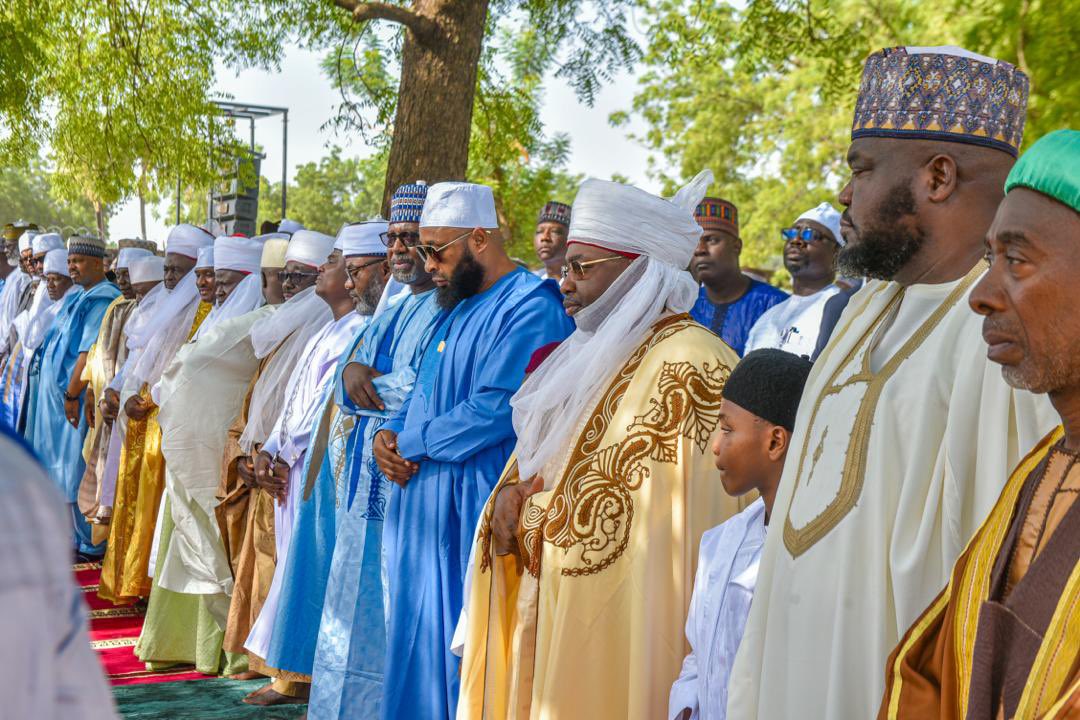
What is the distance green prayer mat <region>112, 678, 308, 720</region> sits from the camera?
18.9 feet

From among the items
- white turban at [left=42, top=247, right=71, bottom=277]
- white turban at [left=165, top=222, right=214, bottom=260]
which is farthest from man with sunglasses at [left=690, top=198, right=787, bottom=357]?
white turban at [left=42, top=247, right=71, bottom=277]

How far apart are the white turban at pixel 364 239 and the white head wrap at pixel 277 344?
1.73 ft

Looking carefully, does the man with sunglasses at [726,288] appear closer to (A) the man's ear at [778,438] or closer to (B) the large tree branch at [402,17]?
(B) the large tree branch at [402,17]

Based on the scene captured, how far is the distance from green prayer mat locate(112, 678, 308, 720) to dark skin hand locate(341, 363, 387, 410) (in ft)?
5.40

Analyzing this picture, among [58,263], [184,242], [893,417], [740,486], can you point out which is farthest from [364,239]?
[58,263]

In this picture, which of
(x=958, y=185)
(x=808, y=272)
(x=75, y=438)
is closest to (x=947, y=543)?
(x=958, y=185)

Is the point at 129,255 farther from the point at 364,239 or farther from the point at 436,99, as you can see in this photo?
the point at 364,239

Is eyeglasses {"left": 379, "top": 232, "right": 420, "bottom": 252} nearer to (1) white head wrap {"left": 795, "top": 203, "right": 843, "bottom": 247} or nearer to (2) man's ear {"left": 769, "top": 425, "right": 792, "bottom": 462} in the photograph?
(1) white head wrap {"left": 795, "top": 203, "right": 843, "bottom": 247}

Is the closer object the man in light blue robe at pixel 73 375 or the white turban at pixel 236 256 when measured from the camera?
the white turban at pixel 236 256

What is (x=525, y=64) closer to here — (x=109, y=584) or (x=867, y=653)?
(x=109, y=584)

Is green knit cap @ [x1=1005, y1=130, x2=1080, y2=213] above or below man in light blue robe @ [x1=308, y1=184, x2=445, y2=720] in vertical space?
above

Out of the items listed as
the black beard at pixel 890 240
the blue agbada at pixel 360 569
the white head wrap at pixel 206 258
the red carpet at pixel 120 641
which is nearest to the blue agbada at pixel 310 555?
the blue agbada at pixel 360 569

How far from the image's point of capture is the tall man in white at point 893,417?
7.79ft

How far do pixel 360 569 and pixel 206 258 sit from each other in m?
3.23
